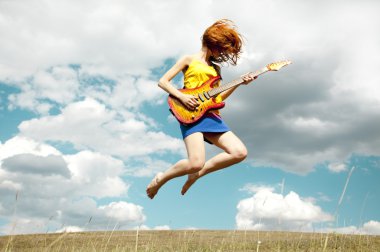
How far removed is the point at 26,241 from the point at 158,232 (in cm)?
237

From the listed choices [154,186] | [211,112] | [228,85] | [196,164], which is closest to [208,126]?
[211,112]

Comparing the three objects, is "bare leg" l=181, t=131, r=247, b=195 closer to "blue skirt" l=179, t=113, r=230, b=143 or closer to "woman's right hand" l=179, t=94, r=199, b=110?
"blue skirt" l=179, t=113, r=230, b=143

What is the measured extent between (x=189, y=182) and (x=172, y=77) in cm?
131

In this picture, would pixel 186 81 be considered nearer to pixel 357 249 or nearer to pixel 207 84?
pixel 207 84

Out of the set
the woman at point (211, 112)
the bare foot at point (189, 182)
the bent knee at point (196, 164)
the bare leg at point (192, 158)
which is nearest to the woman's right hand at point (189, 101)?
the woman at point (211, 112)

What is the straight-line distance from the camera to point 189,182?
17.5ft

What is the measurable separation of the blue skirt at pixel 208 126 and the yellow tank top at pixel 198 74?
0.75ft

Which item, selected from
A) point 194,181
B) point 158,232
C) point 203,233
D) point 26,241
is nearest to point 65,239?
point 26,241

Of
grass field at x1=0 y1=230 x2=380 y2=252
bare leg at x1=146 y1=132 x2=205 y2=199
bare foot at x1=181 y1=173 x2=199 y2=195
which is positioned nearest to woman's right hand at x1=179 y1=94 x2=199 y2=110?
bare leg at x1=146 y1=132 x2=205 y2=199

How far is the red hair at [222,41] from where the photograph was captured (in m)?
4.93

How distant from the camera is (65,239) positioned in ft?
24.9

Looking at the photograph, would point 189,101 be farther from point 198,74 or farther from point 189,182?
point 189,182

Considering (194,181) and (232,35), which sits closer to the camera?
(232,35)

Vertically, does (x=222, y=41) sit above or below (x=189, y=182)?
above
